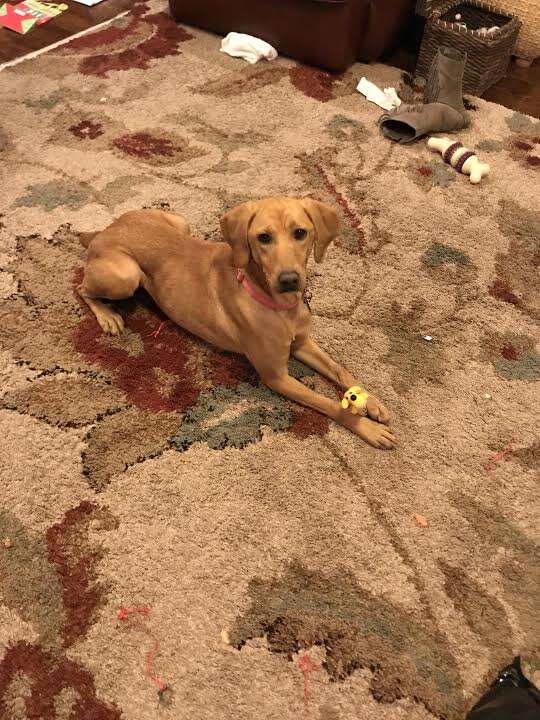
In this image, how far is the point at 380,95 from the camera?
131 inches

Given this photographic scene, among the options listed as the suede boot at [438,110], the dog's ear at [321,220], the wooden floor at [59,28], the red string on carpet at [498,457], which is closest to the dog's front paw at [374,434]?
the red string on carpet at [498,457]

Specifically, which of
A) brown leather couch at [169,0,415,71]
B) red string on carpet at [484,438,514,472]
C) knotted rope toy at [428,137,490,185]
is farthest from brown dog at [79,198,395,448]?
brown leather couch at [169,0,415,71]

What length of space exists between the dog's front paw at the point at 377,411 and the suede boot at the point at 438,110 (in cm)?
181

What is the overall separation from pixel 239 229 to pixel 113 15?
3.35 meters

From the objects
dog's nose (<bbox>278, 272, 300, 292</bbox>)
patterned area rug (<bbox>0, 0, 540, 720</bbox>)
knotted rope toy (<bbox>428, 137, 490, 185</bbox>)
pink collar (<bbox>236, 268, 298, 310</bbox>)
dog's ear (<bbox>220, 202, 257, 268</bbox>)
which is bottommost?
patterned area rug (<bbox>0, 0, 540, 720</bbox>)

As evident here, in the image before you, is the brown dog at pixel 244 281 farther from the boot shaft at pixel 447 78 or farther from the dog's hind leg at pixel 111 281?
the boot shaft at pixel 447 78

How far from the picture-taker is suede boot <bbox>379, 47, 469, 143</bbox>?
3.03 metres

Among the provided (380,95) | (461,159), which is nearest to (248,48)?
(380,95)

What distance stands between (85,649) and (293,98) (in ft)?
10.2

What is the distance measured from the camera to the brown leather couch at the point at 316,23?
10.9 ft

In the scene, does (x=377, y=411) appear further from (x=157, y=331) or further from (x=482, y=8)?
(x=482, y=8)

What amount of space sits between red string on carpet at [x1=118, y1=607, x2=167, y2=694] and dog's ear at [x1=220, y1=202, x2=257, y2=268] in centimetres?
108

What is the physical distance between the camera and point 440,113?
9.96 ft

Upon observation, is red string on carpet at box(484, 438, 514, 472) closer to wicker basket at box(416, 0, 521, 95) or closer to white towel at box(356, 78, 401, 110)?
white towel at box(356, 78, 401, 110)
